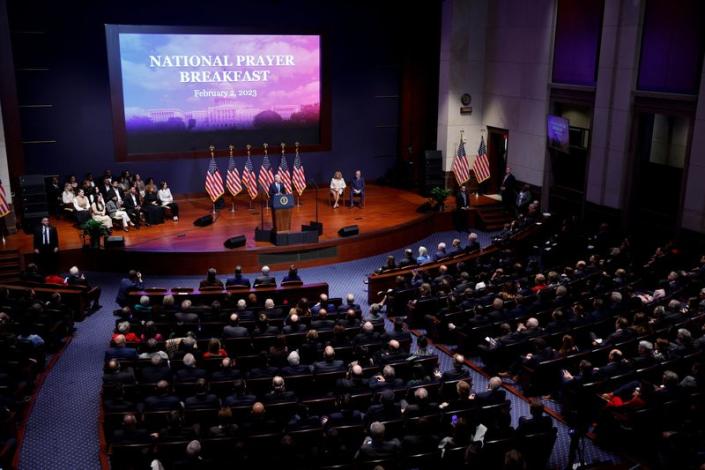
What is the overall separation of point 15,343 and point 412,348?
564 centimetres

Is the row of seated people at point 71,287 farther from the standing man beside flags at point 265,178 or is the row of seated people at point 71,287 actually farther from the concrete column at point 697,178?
the concrete column at point 697,178

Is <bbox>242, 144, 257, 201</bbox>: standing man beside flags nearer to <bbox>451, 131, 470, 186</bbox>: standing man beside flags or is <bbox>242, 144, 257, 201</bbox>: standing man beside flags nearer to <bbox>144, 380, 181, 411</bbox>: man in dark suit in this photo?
<bbox>451, 131, 470, 186</bbox>: standing man beside flags

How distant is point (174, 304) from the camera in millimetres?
11250

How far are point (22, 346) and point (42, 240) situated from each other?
14.2 ft

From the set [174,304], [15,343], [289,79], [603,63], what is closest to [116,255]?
[174,304]

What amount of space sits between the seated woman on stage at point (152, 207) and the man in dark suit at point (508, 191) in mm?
8339

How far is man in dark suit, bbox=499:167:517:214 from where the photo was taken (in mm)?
17859

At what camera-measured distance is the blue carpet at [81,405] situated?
794 cm

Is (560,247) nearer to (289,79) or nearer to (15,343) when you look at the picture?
(289,79)

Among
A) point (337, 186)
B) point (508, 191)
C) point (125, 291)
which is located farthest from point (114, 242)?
point (508, 191)

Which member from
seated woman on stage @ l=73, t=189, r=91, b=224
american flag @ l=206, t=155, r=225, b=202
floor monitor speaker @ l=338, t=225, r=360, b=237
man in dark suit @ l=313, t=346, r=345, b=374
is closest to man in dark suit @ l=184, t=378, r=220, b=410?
man in dark suit @ l=313, t=346, r=345, b=374

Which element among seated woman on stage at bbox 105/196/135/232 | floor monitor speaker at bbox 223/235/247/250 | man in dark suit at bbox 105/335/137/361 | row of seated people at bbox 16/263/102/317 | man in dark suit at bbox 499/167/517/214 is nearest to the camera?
man in dark suit at bbox 105/335/137/361

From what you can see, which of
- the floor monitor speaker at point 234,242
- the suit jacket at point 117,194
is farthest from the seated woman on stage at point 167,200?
the floor monitor speaker at point 234,242

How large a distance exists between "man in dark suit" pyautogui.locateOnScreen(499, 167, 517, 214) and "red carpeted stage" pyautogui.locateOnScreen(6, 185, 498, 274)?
0.42 meters
